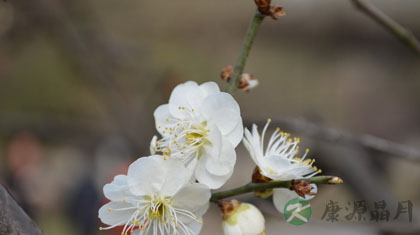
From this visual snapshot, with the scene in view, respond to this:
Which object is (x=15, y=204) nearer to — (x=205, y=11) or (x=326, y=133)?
(x=326, y=133)

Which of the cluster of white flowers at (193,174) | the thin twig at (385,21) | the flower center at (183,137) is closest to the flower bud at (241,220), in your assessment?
the cluster of white flowers at (193,174)

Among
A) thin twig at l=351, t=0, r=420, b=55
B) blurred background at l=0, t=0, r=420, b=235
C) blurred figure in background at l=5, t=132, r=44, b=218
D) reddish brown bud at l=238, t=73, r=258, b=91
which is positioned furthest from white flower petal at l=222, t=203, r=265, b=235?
blurred background at l=0, t=0, r=420, b=235

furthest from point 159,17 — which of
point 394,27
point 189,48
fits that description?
point 394,27

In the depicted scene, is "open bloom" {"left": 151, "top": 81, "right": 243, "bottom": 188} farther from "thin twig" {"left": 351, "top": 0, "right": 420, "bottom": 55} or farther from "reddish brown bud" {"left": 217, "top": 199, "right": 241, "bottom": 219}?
"thin twig" {"left": 351, "top": 0, "right": 420, "bottom": 55}

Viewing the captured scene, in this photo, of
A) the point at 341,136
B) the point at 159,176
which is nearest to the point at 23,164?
the point at 341,136

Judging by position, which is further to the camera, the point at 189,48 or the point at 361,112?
the point at 189,48

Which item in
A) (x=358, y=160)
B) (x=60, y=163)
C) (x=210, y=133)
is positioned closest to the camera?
(x=210, y=133)
